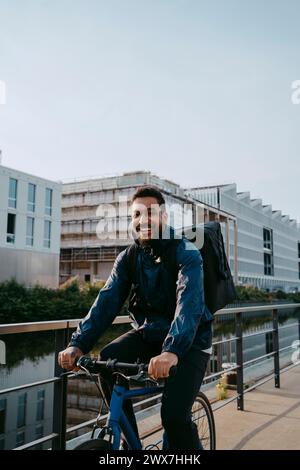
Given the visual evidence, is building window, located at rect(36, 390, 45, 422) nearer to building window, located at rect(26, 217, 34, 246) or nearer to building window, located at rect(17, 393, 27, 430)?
building window, located at rect(17, 393, 27, 430)

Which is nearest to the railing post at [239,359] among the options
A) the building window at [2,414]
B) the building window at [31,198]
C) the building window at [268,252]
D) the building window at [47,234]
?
the building window at [2,414]

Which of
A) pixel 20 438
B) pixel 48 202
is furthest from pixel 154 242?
pixel 48 202

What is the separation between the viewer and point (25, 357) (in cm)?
1905

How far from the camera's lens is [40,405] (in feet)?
40.3

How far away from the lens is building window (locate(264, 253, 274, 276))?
80.4 m

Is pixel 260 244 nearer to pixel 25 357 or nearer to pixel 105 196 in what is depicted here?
pixel 105 196

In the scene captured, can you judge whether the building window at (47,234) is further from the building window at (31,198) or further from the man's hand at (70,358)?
the man's hand at (70,358)

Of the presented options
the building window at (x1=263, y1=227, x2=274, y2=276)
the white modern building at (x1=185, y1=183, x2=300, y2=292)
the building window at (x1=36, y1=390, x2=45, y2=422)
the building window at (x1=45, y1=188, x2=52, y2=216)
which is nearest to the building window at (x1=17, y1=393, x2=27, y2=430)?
the building window at (x1=36, y1=390, x2=45, y2=422)

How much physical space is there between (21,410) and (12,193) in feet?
86.8

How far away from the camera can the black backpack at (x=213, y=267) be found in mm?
2100

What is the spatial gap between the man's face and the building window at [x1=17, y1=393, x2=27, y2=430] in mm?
9719

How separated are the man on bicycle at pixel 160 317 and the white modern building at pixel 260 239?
62.2m
